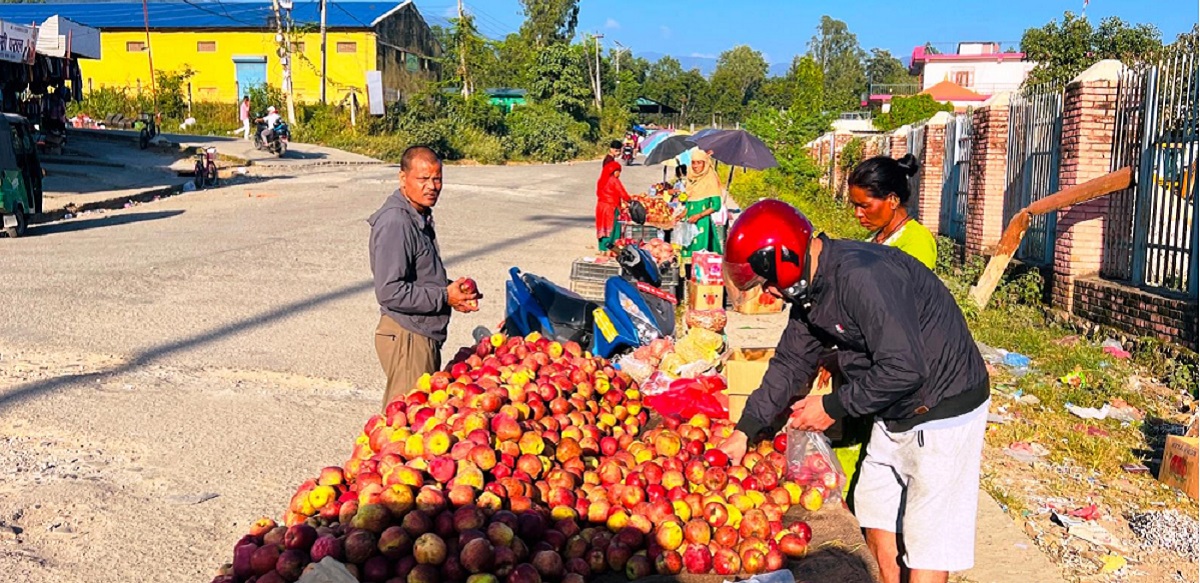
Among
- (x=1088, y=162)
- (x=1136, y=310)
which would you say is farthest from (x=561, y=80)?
(x=1136, y=310)

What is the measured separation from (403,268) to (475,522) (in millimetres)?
1785

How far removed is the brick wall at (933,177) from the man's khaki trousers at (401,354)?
13.6 m

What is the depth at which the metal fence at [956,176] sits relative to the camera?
15.0 m

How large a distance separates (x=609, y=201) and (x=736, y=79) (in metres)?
106

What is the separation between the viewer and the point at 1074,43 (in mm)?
57219

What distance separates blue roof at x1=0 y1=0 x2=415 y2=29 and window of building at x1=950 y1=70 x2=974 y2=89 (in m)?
61.0

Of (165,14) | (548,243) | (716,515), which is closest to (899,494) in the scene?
(716,515)

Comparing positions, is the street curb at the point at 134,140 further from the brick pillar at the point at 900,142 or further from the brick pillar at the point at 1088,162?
the brick pillar at the point at 1088,162

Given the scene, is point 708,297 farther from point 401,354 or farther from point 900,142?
point 900,142

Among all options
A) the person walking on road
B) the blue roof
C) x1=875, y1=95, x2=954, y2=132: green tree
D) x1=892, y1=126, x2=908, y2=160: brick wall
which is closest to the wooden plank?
x1=892, y1=126, x2=908, y2=160: brick wall

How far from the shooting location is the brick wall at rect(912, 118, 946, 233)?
1688 centimetres

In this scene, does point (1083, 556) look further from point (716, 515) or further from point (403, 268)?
point (403, 268)

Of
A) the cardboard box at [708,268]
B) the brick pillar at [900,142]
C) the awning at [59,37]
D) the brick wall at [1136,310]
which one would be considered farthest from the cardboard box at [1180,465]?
the awning at [59,37]

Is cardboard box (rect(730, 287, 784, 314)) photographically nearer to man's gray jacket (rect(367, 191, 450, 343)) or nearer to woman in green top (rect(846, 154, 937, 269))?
woman in green top (rect(846, 154, 937, 269))
